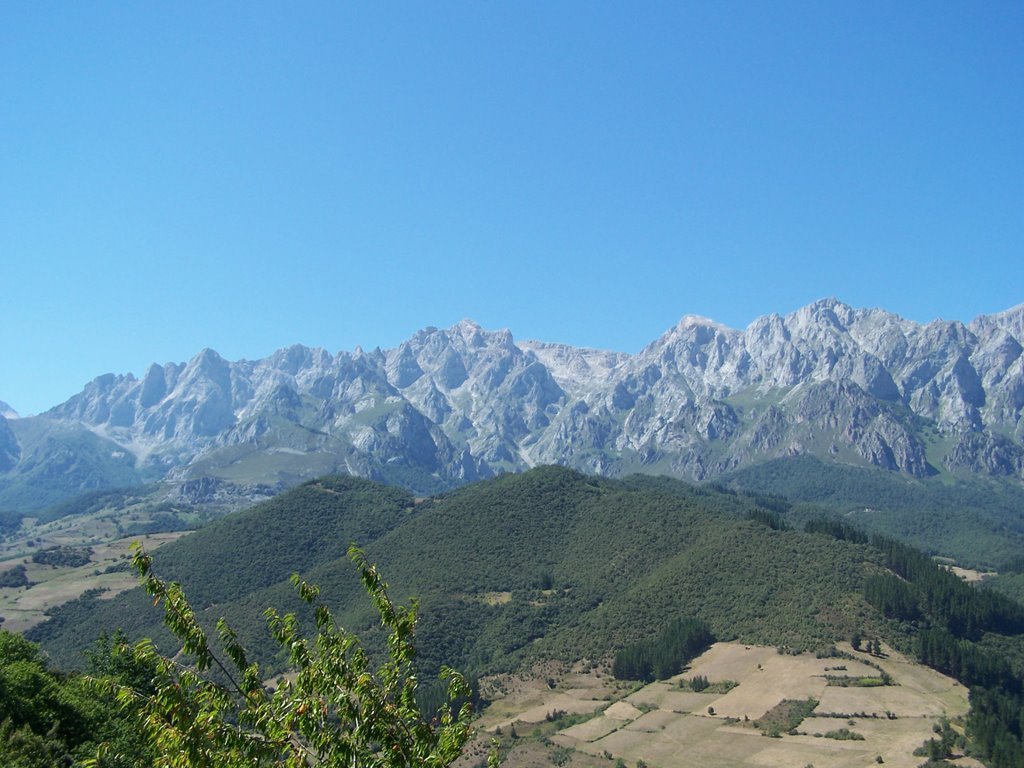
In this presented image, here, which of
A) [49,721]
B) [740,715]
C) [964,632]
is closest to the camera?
[49,721]

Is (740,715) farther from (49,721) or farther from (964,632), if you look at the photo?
(49,721)

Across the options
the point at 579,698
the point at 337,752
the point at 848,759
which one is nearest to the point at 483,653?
the point at 579,698

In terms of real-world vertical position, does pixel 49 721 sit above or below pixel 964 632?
above

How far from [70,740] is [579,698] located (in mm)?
104274

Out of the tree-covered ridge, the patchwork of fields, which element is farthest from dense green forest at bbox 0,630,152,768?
the tree-covered ridge

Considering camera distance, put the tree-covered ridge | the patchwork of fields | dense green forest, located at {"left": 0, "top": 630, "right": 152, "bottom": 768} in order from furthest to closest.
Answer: the tree-covered ridge, the patchwork of fields, dense green forest, located at {"left": 0, "top": 630, "right": 152, "bottom": 768}

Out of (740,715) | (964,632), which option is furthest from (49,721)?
(964,632)

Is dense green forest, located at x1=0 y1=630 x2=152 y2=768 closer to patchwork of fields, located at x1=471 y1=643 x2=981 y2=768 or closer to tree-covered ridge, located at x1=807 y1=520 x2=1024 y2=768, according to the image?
patchwork of fields, located at x1=471 y1=643 x2=981 y2=768

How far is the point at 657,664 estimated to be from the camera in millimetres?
150625

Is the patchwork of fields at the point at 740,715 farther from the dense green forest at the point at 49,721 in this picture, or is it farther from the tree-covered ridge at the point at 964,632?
the dense green forest at the point at 49,721

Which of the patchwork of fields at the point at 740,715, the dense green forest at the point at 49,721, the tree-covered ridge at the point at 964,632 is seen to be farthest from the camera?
the tree-covered ridge at the point at 964,632

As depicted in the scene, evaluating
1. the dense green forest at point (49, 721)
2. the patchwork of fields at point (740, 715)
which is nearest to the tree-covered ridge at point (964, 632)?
the patchwork of fields at point (740, 715)

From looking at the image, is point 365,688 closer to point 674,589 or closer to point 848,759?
point 848,759

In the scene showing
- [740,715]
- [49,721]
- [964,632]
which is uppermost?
[49,721]
